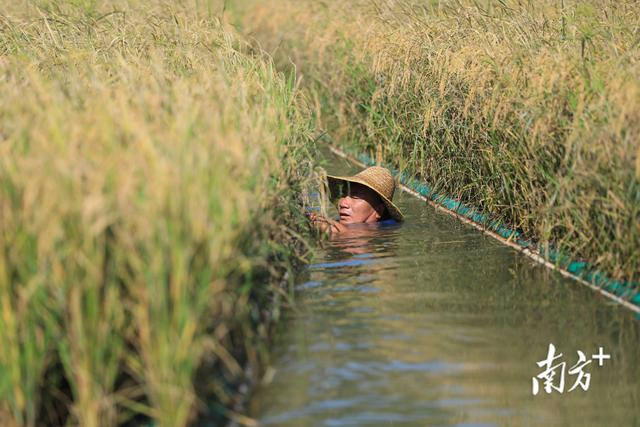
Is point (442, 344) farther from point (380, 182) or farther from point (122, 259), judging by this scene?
point (380, 182)

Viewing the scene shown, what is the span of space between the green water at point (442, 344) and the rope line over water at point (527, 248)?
75mm

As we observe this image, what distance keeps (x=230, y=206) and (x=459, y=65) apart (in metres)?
4.65

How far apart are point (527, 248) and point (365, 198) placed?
1785 mm

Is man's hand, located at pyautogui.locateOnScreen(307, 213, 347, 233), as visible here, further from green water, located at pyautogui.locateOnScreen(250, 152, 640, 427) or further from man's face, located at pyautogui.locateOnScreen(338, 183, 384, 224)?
man's face, located at pyautogui.locateOnScreen(338, 183, 384, 224)

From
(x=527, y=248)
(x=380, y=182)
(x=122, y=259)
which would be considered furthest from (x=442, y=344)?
(x=380, y=182)

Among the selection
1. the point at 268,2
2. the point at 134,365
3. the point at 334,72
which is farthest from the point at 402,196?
the point at 268,2

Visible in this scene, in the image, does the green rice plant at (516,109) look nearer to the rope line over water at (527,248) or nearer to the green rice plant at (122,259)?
the rope line over water at (527,248)

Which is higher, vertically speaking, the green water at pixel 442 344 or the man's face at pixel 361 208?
the green water at pixel 442 344

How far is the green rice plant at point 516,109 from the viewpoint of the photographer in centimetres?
665

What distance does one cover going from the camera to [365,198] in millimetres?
9336

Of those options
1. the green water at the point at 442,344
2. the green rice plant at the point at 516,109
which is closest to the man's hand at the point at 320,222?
the green water at the point at 442,344

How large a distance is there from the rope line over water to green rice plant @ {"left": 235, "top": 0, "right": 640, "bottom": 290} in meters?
0.08

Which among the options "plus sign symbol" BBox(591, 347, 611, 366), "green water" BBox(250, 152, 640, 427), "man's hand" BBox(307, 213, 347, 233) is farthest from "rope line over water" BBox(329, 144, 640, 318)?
"man's hand" BBox(307, 213, 347, 233)

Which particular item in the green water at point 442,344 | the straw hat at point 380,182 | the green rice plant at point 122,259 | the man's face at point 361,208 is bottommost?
the man's face at point 361,208
